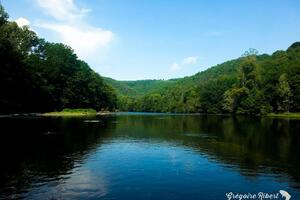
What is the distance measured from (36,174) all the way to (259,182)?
1685 cm

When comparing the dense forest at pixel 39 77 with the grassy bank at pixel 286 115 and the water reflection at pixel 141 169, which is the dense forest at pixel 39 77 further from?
the grassy bank at pixel 286 115

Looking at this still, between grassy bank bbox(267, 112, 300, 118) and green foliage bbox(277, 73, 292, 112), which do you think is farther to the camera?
green foliage bbox(277, 73, 292, 112)

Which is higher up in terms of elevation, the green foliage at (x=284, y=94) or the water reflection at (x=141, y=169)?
the green foliage at (x=284, y=94)

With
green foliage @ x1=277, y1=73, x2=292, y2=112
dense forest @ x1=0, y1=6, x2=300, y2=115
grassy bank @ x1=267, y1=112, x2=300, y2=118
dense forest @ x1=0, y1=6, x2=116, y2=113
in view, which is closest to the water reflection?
dense forest @ x1=0, y1=6, x2=116, y2=113

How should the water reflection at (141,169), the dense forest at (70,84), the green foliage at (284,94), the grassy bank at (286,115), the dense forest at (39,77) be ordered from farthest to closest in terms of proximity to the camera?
the green foliage at (284,94) → the grassy bank at (286,115) → the dense forest at (70,84) → the dense forest at (39,77) → the water reflection at (141,169)

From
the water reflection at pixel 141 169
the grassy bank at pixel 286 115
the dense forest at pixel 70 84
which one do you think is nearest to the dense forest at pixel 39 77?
the dense forest at pixel 70 84

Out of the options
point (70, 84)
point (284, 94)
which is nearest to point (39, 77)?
point (70, 84)

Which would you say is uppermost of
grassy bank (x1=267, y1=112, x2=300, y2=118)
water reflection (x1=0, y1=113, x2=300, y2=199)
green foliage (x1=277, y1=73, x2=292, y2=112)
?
green foliage (x1=277, y1=73, x2=292, y2=112)

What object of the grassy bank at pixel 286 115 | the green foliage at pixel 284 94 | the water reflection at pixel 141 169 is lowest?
the water reflection at pixel 141 169

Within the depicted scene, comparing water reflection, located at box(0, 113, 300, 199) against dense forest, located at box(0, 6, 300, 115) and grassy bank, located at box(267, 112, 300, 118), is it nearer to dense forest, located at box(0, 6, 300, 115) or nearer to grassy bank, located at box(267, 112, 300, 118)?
dense forest, located at box(0, 6, 300, 115)

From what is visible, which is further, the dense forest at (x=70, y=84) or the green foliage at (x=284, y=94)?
the green foliage at (x=284, y=94)

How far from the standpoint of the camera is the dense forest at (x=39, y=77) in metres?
104

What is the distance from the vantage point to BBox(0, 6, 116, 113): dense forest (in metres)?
104

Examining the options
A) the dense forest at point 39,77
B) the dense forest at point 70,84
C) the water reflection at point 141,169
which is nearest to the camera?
the water reflection at point 141,169
